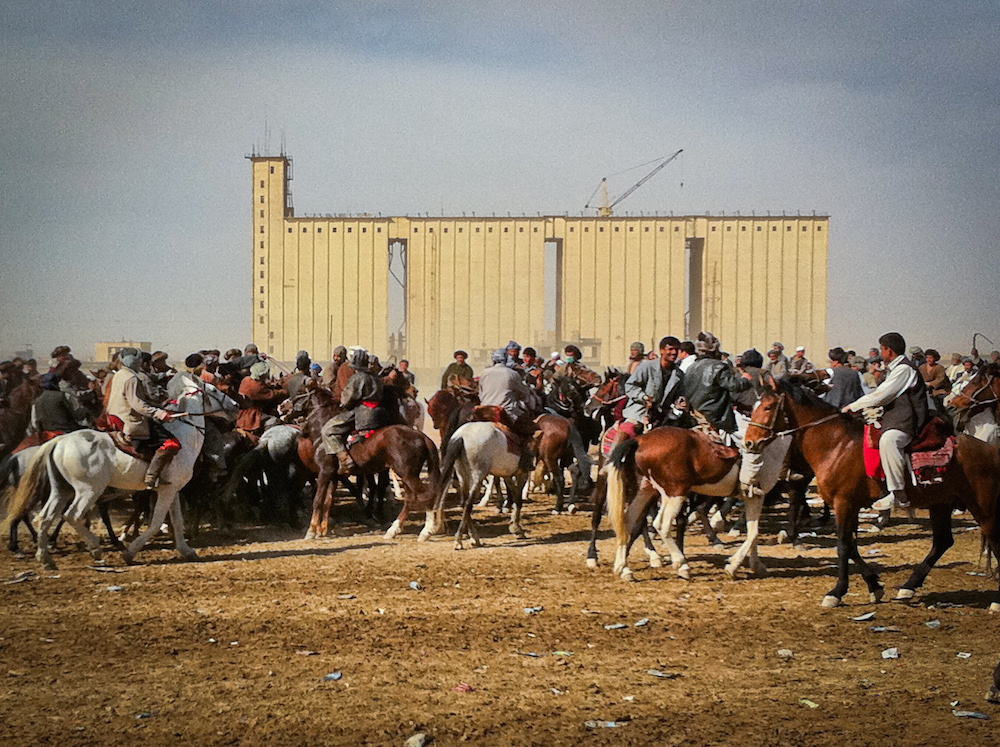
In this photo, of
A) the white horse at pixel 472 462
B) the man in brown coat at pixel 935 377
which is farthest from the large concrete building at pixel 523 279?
the white horse at pixel 472 462

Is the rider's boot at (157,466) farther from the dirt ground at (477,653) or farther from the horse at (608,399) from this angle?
the horse at (608,399)

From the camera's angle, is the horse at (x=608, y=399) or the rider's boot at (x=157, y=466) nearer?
the rider's boot at (x=157, y=466)

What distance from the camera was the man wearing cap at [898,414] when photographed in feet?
28.0

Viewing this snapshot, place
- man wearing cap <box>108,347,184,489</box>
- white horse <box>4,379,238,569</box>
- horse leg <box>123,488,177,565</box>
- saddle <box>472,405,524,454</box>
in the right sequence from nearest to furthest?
1. white horse <box>4,379,238,569</box>
2. man wearing cap <box>108,347,184,489</box>
3. horse leg <box>123,488,177,565</box>
4. saddle <box>472,405,524,454</box>

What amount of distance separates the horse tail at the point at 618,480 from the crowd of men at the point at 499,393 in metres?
0.76

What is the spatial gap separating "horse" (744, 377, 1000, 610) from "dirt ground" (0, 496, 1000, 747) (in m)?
0.40

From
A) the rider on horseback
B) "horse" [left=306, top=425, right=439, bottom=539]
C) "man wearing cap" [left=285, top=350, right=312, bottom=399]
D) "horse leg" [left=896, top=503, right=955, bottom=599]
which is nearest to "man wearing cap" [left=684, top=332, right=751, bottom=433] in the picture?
"horse leg" [left=896, top=503, right=955, bottom=599]

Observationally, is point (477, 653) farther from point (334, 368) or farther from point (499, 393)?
point (334, 368)

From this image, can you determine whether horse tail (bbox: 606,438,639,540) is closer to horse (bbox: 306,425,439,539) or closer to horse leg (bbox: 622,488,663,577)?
horse leg (bbox: 622,488,663,577)

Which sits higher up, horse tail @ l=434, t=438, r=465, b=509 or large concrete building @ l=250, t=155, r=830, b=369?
large concrete building @ l=250, t=155, r=830, b=369

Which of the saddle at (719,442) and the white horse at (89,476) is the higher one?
the saddle at (719,442)

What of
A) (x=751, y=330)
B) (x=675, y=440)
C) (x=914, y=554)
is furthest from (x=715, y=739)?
(x=751, y=330)

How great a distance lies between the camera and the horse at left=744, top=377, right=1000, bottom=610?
8.53 m

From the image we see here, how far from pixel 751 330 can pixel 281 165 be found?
2806 cm
